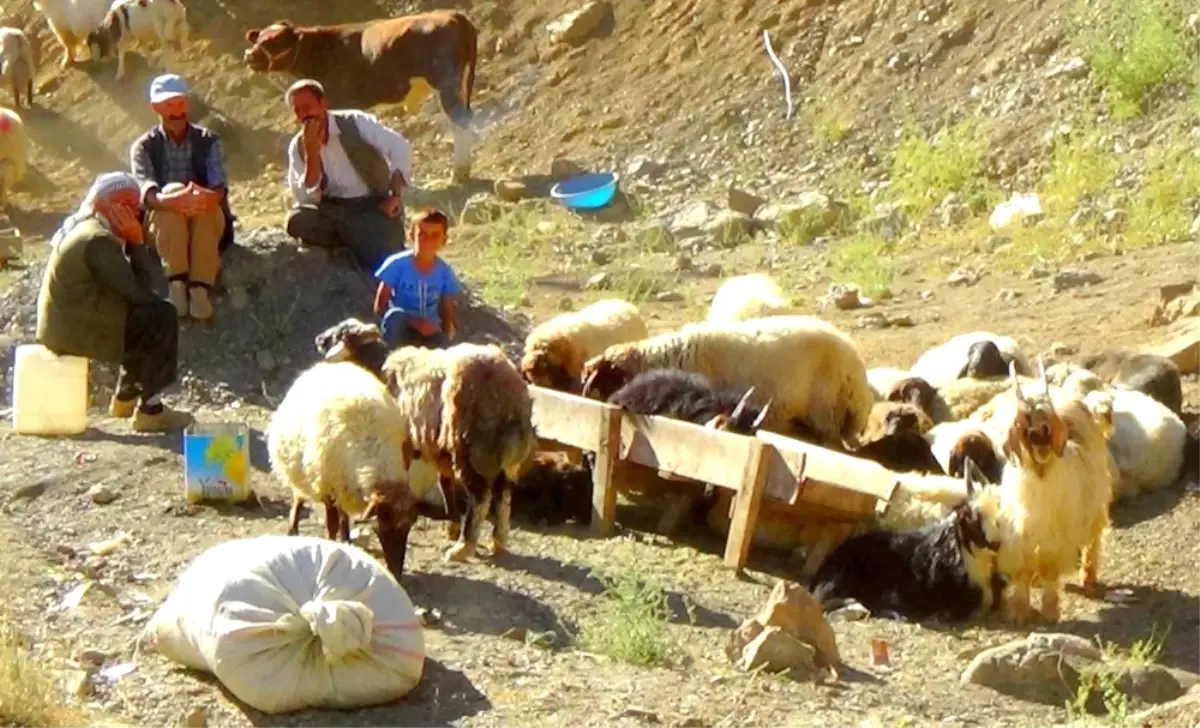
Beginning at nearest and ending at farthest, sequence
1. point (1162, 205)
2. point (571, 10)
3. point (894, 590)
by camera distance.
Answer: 1. point (894, 590)
2. point (1162, 205)
3. point (571, 10)

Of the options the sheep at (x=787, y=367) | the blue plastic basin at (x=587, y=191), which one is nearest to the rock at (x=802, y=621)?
the sheep at (x=787, y=367)

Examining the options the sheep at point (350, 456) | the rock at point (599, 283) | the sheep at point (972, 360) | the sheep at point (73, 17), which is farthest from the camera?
the sheep at point (73, 17)

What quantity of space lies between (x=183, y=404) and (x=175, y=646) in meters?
4.47

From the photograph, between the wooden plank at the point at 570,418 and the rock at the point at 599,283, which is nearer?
the wooden plank at the point at 570,418

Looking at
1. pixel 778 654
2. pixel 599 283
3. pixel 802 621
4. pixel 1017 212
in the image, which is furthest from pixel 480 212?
pixel 778 654

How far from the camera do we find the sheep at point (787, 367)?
9367 millimetres

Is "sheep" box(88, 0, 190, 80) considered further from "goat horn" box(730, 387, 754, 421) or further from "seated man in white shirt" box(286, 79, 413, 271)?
"goat horn" box(730, 387, 754, 421)

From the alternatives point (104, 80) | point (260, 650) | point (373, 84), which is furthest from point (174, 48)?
point (260, 650)

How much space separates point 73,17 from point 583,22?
18.5 feet

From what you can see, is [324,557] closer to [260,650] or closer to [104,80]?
[260,650]

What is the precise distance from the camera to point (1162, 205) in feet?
44.3

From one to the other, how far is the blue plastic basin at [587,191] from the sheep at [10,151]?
4882 millimetres

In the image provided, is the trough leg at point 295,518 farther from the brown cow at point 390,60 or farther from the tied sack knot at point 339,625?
the brown cow at point 390,60

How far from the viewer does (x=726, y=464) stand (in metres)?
8.20
